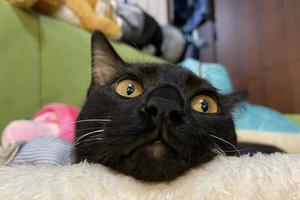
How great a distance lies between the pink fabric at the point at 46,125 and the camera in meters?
1.21

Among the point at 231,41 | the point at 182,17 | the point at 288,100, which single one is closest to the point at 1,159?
the point at 288,100

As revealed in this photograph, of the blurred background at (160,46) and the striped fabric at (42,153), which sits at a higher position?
the blurred background at (160,46)

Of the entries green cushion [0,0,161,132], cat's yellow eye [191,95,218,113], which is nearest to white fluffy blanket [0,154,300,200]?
cat's yellow eye [191,95,218,113]

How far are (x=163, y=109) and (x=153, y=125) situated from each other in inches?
1.1

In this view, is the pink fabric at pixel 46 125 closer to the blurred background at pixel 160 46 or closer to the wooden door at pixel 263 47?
the blurred background at pixel 160 46

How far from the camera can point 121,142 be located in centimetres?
54

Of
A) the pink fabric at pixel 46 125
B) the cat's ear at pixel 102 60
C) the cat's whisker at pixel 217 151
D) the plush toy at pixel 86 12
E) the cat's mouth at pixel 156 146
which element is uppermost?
the plush toy at pixel 86 12

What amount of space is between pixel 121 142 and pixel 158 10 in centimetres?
291

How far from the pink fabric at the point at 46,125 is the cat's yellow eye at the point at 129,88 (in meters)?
0.58

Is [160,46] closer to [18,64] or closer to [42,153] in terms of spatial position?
[18,64]

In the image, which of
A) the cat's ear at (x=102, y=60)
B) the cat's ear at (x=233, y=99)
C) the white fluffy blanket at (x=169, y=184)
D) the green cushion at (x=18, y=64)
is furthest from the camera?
the green cushion at (x=18, y=64)

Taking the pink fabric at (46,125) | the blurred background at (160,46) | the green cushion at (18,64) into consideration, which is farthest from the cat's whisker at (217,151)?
the green cushion at (18,64)

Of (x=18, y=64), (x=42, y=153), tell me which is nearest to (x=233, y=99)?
(x=42, y=153)

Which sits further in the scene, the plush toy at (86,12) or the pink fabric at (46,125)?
the plush toy at (86,12)
